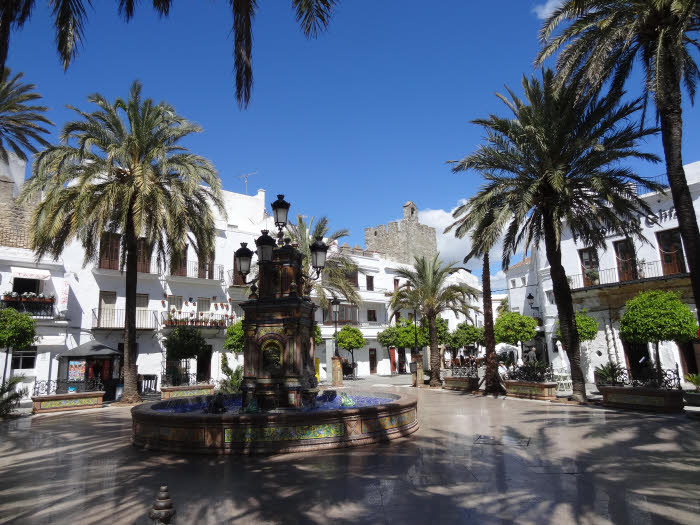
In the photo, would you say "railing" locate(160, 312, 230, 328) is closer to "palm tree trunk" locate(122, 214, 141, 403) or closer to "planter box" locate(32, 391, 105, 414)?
"palm tree trunk" locate(122, 214, 141, 403)

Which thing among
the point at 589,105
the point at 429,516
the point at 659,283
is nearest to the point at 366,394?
the point at 429,516

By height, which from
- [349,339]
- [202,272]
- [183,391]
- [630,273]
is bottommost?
[183,391]

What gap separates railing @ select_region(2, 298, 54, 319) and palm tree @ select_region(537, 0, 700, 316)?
2333 cm

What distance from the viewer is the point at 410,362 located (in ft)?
143

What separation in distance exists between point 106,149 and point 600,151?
16950 mm

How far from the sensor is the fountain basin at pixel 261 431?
27.5 feet

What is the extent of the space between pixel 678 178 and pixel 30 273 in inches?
1012

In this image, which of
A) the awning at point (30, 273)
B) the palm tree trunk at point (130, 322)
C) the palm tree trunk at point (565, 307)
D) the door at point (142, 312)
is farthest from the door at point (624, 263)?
the awning at point (30, 273)

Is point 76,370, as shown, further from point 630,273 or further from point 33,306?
point 630,273

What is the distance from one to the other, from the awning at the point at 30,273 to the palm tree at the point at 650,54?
2337 cm

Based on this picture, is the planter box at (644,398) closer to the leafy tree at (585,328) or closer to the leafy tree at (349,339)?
Result: the leafy tree at (585,328)

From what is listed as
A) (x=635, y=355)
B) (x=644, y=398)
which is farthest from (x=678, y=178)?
(x=635, y=355)

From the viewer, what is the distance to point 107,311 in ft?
82.9

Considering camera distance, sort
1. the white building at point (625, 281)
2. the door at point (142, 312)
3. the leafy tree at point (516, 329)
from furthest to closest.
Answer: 1. the door at point (142, 312)
2. the leafy tree at point (516, 329)
3. the white building at point (625, 281)
